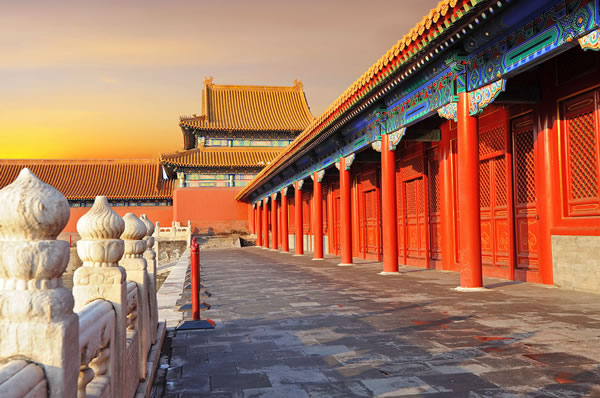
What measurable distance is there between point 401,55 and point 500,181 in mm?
2838

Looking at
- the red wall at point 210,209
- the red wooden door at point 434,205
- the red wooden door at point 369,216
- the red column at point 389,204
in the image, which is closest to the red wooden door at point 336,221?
the red wooden door at point 369,216

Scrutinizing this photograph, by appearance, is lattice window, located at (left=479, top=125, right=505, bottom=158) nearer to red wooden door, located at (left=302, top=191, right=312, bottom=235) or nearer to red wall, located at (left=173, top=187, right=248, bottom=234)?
red wooden door, located at (left=302, top=191, right=312, bottom=235)

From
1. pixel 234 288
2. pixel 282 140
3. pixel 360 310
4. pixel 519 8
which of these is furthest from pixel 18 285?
pixel 282 140

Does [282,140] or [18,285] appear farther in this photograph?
[282,140]

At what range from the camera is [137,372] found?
3066mm

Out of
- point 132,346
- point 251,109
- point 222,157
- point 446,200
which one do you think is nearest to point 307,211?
point 222,157

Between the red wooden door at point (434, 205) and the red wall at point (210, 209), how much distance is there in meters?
23.6

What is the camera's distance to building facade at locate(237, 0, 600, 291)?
6.39m

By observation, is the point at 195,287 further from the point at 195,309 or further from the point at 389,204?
the point at 389,204

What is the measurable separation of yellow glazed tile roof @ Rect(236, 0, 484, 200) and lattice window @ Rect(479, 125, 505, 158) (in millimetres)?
1921

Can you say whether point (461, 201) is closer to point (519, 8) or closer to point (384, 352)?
point (519, 8)

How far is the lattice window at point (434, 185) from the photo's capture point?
11.5 meters

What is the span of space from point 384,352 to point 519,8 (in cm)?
428

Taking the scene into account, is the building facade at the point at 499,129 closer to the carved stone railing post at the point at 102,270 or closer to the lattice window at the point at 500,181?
the lattice window at the point at 500,181
